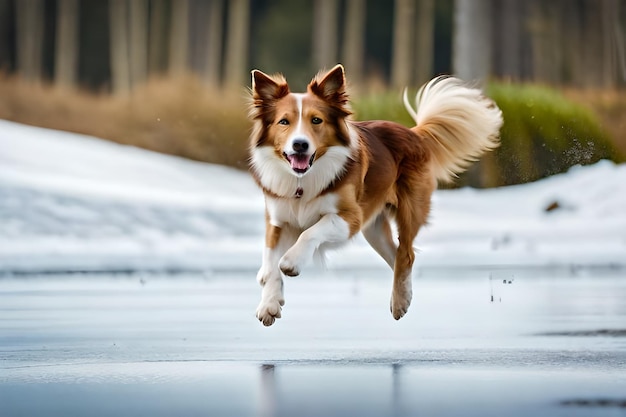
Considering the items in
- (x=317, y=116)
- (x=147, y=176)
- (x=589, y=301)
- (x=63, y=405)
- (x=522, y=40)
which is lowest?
(x=63, y=405)

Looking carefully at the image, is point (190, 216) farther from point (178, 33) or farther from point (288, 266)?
point (288, 266)

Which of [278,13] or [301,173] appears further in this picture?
[278,13]

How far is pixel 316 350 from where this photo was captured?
7371 millimetres

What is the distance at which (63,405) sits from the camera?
5.65m

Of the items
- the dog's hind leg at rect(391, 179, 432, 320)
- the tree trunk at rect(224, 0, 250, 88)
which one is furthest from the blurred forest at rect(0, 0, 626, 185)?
the dog's hind leg at rect(391, 179, 432, 320)

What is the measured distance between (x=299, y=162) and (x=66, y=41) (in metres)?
19.0

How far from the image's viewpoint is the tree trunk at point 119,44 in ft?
80.8

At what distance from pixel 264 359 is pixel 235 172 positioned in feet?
44.7

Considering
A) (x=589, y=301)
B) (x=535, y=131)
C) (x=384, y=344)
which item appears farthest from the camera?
(x=535, y=131)

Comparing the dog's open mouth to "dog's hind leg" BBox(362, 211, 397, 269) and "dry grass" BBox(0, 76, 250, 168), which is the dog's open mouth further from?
"dry grass" BBox(0, 76, 250, 168)

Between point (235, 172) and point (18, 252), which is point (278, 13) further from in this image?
point (18, 252)

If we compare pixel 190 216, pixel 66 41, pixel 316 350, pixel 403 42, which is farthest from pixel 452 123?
pixel 66 41

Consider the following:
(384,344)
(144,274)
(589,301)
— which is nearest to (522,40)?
(144,274)

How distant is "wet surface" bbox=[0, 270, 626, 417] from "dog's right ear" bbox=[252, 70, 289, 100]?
55.3 inches
